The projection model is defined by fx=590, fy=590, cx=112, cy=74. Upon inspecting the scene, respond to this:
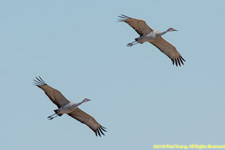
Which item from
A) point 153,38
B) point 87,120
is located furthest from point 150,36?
point 87,120

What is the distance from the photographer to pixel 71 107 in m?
30.4

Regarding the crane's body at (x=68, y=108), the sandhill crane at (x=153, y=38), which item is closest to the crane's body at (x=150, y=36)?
the sandhill crane at (x=153, y=38)

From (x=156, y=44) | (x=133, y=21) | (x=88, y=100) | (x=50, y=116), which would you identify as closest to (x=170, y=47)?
(x=156, y=44)

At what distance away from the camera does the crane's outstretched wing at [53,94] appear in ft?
97.3

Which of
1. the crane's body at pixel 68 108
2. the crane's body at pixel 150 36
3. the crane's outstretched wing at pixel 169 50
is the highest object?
the crane's outstretched wing at pixel 169 50

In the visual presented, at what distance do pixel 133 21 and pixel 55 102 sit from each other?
19.2 feet

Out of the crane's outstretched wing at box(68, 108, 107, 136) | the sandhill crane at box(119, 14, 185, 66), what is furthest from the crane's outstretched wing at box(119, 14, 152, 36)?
the crane's outstretched wing at box(68, 108, 107, 136)

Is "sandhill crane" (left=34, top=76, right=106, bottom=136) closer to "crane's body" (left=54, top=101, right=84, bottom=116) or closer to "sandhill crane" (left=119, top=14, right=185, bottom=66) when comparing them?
"crane's body" (left=54, top=101, right=84, bottom=116)

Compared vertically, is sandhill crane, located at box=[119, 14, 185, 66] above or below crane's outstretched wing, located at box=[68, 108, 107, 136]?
above

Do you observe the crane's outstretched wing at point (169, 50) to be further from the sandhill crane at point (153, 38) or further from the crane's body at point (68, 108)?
the crane's body at point (68, 108)

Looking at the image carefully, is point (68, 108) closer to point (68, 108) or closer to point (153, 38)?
point (68, 108)

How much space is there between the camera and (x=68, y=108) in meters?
30.5

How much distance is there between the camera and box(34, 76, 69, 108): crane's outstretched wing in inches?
1168

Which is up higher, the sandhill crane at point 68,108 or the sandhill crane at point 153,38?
the sandhill crane at point 153,38
